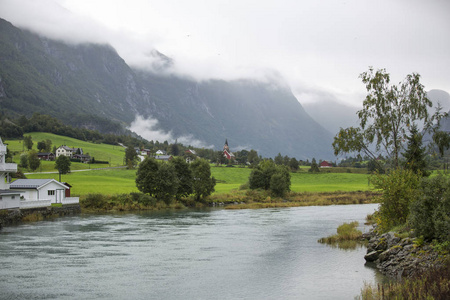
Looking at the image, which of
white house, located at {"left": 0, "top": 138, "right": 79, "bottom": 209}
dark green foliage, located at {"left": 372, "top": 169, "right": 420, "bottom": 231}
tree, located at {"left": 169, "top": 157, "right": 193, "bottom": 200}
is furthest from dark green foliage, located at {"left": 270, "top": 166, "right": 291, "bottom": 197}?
dark green foliage, located at {"left": 372, "top": 169, "right": 420, "bottom": 231}

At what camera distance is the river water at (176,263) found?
26656mm

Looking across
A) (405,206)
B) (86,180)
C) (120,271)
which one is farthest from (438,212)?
(86,180)

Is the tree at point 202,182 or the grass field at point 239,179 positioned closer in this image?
the tree at point 202,182

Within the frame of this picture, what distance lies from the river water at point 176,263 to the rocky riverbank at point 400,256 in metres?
1.28

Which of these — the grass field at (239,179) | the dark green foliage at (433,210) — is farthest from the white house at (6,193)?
the dark green foliage at (433,210)

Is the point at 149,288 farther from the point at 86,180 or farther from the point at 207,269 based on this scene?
the point at 86,180

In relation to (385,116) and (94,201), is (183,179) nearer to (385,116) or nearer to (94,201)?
(94,201)

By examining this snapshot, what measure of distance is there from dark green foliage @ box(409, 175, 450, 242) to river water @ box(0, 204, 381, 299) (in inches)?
182

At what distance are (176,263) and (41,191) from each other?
47.3m

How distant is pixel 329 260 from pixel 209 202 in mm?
63306

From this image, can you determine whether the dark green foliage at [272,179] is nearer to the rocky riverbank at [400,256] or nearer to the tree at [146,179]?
the tree at [146,179]

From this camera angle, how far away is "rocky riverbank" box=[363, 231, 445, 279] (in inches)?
1039

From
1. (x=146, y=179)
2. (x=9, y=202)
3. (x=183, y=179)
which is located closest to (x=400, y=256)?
(x=9, y=202)

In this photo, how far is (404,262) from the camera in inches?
1140
